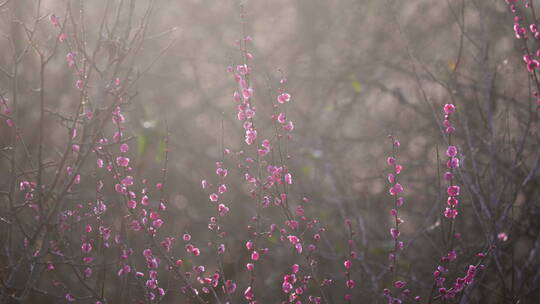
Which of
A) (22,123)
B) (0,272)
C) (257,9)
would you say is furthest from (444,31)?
(0,272)

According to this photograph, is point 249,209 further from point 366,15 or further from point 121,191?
point 121,191

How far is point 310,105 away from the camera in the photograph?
7.60 meters

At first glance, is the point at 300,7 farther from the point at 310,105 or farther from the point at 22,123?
the point at 22,123

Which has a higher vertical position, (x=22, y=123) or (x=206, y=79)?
(x=206, y=79)

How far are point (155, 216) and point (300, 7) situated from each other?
5059mm

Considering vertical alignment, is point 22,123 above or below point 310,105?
below

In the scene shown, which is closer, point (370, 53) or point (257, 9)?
point (370, 53)

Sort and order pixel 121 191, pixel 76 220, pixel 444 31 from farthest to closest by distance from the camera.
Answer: pixel 444 31, pixel 76 220, pixel 121 191

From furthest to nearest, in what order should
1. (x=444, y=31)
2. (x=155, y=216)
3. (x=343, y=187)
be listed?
(x=444, y=31)
(x=343, y=187)
(x=155, y=216)

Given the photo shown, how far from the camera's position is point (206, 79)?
800 centimetres

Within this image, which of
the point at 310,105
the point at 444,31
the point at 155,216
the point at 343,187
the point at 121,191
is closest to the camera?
the point at 121,191

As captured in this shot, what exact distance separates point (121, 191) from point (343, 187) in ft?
12.3

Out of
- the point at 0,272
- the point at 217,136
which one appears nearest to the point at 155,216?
the point at 0,272

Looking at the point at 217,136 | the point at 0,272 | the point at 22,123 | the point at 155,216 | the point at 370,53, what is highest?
the point at 370,53
